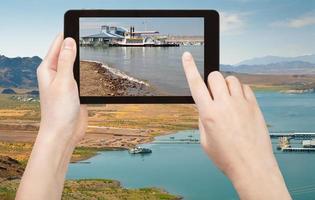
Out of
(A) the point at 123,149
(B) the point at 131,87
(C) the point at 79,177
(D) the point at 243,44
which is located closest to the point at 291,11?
(D) the point at 243,44

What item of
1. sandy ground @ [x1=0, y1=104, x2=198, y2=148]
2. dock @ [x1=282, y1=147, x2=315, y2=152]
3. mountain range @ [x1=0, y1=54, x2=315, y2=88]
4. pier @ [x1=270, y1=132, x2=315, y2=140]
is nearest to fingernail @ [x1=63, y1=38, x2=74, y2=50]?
mountain range @ [x1=0, y1=54, x2=315, y2=88]

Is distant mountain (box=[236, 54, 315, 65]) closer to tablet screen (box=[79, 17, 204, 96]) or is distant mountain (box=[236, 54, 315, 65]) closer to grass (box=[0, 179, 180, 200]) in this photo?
grass (box=[0, 179, 180, 200])

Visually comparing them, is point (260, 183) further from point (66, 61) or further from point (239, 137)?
point (66, 61)

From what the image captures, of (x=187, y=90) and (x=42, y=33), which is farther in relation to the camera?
(x=42, y=33)

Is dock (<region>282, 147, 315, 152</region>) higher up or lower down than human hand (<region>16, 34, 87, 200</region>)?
lower down

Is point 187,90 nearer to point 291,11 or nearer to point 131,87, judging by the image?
point 131,87
